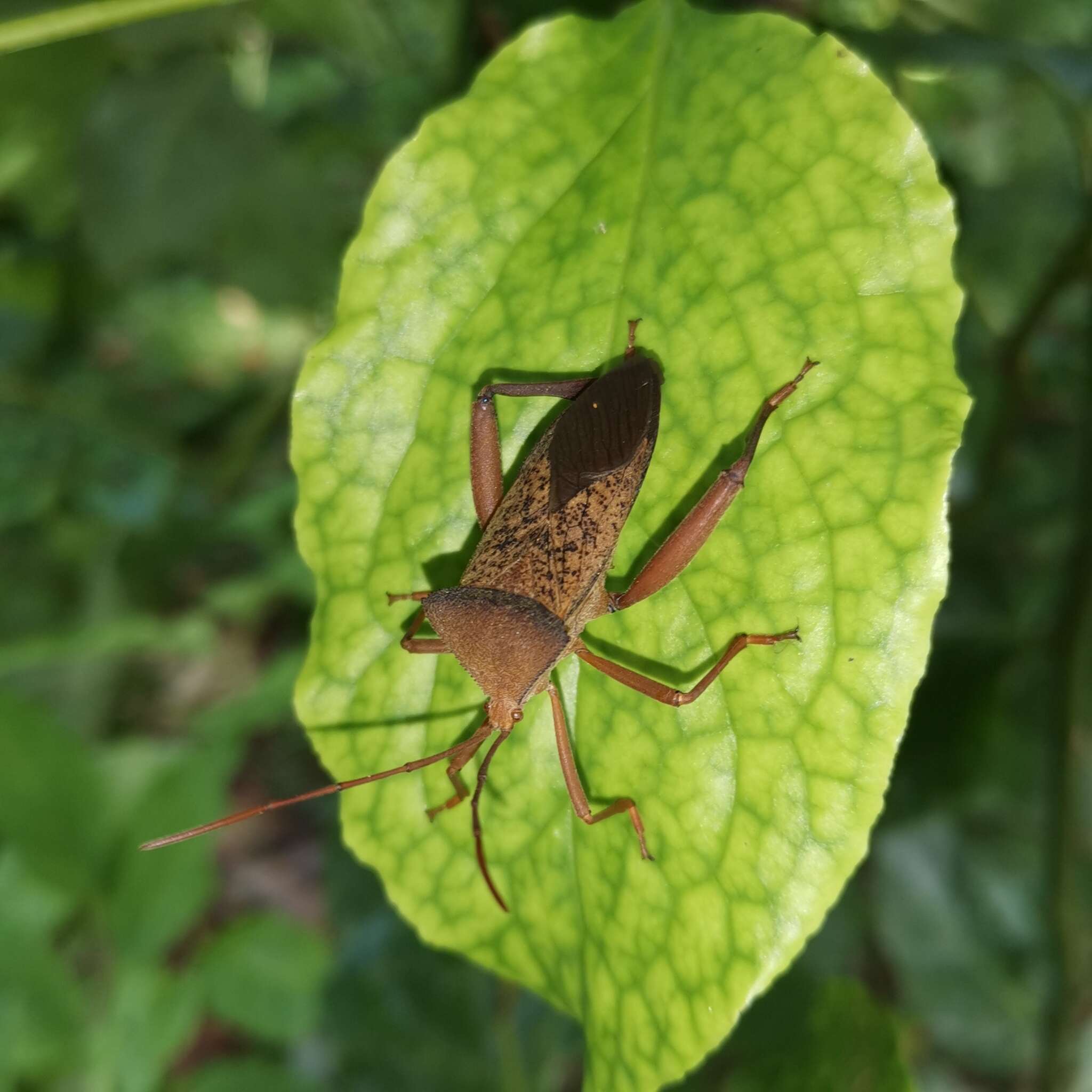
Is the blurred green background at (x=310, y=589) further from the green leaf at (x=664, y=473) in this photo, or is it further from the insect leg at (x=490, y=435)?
the insect leg at (x=490, y=435)

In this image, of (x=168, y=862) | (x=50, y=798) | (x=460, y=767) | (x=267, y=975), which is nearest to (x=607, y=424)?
(x=460, y=767)

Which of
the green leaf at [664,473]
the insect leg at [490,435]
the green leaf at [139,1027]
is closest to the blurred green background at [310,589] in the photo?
the green leaf at [139,1027]

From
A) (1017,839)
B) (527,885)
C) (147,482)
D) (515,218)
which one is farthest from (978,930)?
(147,482)

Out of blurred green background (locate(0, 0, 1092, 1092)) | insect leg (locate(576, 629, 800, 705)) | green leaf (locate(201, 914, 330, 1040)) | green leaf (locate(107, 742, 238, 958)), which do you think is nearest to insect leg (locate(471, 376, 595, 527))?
insect leg (locate(576, 629, 800, 705))

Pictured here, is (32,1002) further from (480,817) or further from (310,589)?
(480,817)

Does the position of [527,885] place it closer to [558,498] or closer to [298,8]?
[558,498]

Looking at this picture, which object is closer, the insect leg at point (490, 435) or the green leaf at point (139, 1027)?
the insect leg at point (490, 435)

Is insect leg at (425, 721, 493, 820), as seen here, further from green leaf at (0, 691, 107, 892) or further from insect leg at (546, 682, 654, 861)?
green leaf at (0, 691, 107, 892)
